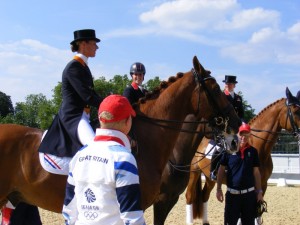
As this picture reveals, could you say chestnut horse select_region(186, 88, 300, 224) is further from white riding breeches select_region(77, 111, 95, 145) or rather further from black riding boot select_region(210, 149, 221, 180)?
white riding breeches select_region(77, 111, 95, 145)

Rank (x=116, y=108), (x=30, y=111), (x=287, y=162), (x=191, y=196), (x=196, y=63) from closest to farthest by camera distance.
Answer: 1. (x=116, y=108)
2. (x=196, y=63)
3. (x=191, y=196)
4. (x=287, y=162)
5. (x=30, y=111)

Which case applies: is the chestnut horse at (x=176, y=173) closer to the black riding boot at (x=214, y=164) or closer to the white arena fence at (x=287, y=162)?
the black riding boot at (x=214, y=164)

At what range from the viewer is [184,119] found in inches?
220

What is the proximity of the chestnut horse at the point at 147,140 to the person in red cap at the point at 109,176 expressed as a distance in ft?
7.31

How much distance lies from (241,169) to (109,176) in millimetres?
4754

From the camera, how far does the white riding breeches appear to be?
15.3ft

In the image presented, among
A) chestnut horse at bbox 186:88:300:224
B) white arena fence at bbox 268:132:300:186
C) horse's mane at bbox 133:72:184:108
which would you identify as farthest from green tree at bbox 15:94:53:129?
horse's mane at bbox 133:72:184:108

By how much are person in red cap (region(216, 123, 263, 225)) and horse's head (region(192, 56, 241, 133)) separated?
37.9 inches

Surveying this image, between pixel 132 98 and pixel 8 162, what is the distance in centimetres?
237

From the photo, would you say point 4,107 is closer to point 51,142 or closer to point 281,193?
point 281,193

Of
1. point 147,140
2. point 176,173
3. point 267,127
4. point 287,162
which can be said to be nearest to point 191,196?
point 267,127

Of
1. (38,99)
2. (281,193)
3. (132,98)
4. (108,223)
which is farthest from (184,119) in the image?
(38,99)

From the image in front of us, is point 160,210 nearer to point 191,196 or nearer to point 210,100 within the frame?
point 210,100

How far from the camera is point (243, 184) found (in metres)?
6.64
